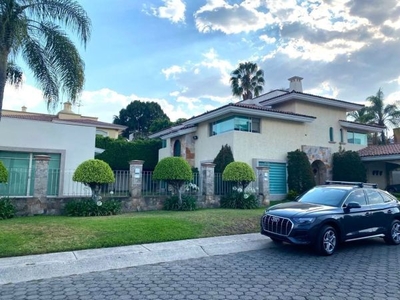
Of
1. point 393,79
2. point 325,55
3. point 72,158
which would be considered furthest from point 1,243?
point 393,79

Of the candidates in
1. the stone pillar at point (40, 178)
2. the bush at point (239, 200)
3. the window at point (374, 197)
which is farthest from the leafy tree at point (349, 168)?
the stone pillar at point (40, 178)

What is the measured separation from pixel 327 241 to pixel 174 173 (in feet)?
24.3

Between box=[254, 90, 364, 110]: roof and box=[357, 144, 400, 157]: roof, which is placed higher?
box=[254, 90, 364, 110]: roof

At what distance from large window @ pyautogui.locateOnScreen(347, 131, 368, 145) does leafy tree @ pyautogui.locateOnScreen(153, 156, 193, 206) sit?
17075mm

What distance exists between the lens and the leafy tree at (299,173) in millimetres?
19688

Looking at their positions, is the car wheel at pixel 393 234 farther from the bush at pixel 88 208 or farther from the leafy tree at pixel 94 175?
the leafy tree at pixel 94 175

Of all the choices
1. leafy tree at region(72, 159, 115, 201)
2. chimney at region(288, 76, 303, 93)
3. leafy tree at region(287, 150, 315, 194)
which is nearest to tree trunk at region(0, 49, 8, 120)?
leafy tree at region(72, 159, 115, 201)

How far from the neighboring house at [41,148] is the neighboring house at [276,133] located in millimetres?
8264

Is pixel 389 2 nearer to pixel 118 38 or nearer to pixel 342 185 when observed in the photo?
pixel 342 185

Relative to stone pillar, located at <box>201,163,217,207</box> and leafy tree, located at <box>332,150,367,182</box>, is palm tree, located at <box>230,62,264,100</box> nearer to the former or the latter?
leafy tree, located at <box>332,150,367,182</box>

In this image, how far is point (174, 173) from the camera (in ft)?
43.8

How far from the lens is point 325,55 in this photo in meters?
17.3

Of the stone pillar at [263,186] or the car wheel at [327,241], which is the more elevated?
the stone pillar at [263,186]

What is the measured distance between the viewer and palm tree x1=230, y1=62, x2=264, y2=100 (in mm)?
33656
